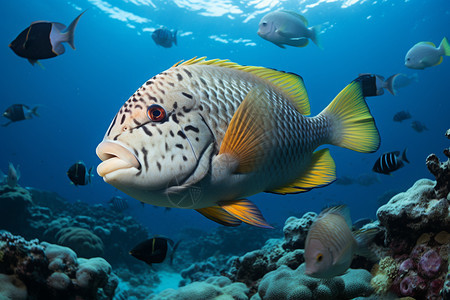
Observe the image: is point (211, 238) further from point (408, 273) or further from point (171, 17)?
point (171, 17)

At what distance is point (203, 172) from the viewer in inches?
42.9

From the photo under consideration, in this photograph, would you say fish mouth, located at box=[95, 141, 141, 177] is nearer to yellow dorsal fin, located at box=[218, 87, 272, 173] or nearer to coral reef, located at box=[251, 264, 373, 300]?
yellow dorsal fin, located at box=[218, 87, 272, 173]

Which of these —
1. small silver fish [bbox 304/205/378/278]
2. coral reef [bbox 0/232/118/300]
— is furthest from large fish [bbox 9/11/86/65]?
small silver fish [bbox 304/205/378/278]

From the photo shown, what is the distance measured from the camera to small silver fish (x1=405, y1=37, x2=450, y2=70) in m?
6.69

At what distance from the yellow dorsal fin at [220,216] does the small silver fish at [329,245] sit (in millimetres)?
869

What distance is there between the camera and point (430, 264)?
249 cm

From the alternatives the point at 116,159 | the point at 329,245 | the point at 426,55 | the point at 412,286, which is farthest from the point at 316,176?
the point at 426,55

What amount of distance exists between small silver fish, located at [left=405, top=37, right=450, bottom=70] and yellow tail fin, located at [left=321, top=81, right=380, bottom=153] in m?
6.75

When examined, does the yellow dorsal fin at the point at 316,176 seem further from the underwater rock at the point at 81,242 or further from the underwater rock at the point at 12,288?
the underwater rock at the point at 81,242

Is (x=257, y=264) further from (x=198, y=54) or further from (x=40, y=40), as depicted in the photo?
(x=198, y=54)

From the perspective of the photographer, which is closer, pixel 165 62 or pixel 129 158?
pixel 129 158

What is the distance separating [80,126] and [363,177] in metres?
69.2

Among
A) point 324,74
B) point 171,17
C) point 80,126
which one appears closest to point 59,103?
point 80,126

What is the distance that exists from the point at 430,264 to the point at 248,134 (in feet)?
8.20
